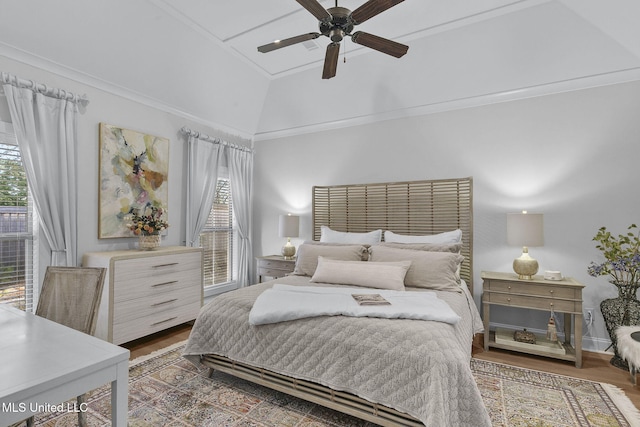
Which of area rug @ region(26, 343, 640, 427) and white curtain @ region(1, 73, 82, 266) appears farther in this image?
white curtain @ region(1, 73, 82, 266)

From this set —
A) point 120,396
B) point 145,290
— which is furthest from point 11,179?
point 120,396

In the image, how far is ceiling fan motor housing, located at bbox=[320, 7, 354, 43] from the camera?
2.06m

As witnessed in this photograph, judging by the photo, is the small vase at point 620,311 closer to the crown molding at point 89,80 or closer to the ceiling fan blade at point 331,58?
the ceiling fan blade at point 331,58

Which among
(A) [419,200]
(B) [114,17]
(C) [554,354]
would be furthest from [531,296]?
(B) [114,17]

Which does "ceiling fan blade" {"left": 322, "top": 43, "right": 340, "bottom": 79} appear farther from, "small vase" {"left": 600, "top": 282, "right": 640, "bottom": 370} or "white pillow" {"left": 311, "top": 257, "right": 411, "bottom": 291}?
"small vase" {"left": 600, "top": 282, "right": 640, "bottom": 370}

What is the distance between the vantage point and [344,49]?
3611 mm

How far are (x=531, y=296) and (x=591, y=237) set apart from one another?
90 cm

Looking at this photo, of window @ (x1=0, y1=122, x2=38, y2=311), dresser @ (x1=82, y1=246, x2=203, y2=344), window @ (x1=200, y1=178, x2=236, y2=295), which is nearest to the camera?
window @ (x1=0, y1=122, x2=38, y2=311)

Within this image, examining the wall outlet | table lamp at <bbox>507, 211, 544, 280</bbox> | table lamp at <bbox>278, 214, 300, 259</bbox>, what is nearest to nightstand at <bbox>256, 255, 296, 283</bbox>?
table lamp at <bbox>278, 214, 300, 259</bbox>

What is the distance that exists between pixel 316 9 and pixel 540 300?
9.95 ft

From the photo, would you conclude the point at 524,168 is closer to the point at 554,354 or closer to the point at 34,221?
the point at 554,354

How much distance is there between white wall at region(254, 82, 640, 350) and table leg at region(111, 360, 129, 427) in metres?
3.45

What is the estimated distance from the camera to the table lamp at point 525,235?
293 centimetres

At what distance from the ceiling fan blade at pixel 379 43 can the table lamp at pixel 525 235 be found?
186cm
